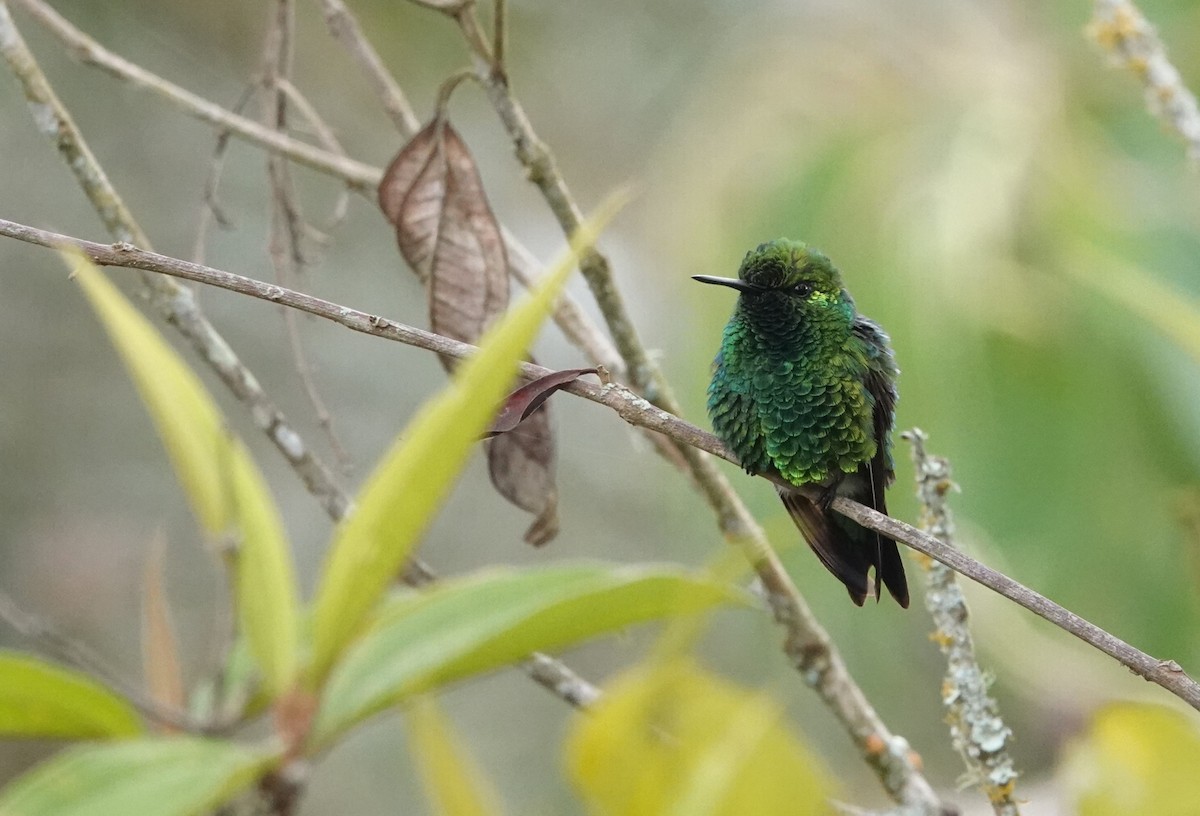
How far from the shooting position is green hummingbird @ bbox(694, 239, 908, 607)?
5.17 ft

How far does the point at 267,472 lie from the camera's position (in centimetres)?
384

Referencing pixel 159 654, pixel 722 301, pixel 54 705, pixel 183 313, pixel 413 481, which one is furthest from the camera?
pixel 722 301

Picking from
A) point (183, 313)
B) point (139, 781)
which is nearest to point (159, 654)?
point (183, 313)

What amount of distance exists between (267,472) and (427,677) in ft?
10.4

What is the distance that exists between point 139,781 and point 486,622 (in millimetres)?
223

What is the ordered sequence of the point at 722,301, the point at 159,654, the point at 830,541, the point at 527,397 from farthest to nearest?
the point at 722,301 → the point at 830,541 → the point at 159,654 → the point at 527,397

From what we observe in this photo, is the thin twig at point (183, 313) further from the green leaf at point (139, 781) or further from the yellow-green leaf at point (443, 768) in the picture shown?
the green leaf at point (139, 781)

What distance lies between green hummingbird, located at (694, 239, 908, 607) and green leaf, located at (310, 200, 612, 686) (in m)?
0.89

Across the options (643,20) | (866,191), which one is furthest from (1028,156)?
(643,20)

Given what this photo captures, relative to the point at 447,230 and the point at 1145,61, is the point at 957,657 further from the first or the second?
the point at 1145,61

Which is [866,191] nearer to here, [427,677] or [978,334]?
[978,334]

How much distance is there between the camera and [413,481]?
26.5 inches

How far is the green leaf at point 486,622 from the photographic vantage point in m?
0.79

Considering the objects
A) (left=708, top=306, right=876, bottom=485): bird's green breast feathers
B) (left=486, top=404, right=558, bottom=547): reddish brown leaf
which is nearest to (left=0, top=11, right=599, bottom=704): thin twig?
(left=486, top=404, right=558, bottom=547): reddish brown leaf
